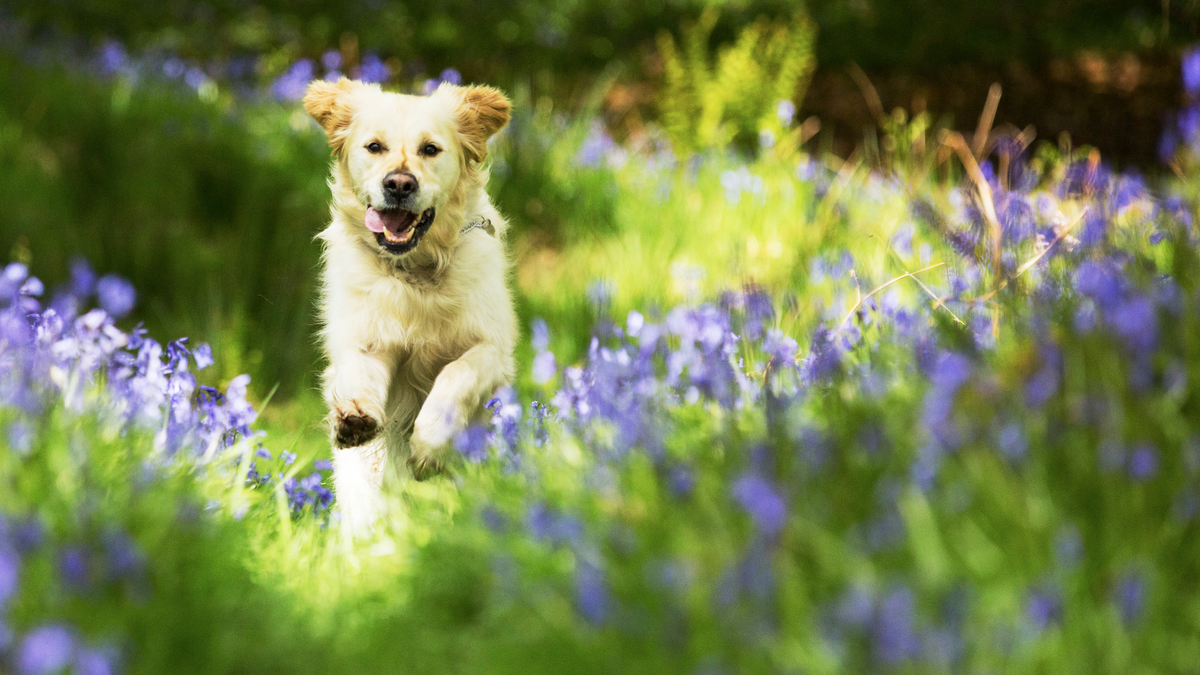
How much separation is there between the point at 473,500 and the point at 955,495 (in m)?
1.06

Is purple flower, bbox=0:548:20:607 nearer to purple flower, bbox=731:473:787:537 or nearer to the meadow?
the meadow

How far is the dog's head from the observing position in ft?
8.80

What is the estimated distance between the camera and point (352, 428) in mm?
2422

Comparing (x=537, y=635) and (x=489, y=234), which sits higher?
(x=489, y=234)

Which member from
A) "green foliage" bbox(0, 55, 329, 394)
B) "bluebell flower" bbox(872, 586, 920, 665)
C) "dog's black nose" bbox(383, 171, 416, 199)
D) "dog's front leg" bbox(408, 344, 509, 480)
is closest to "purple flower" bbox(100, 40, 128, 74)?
"green foliage" bbox(0, 55, 329, 394)

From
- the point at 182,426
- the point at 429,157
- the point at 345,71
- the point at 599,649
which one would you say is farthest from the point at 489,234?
Result: the point at 345,71

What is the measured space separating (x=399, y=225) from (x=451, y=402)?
1.91 ft

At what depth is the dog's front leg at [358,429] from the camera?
2436 millimetres

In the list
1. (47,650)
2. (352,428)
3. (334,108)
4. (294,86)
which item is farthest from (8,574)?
(294,86)

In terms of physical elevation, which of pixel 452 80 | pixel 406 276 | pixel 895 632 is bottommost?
pixel 895 632

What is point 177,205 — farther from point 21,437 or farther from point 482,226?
point 21,437

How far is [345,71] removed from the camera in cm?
812

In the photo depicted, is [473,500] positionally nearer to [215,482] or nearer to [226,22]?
[215,482]

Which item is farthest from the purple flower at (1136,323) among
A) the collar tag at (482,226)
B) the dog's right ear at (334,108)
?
the dog's right ear at (334,108)
